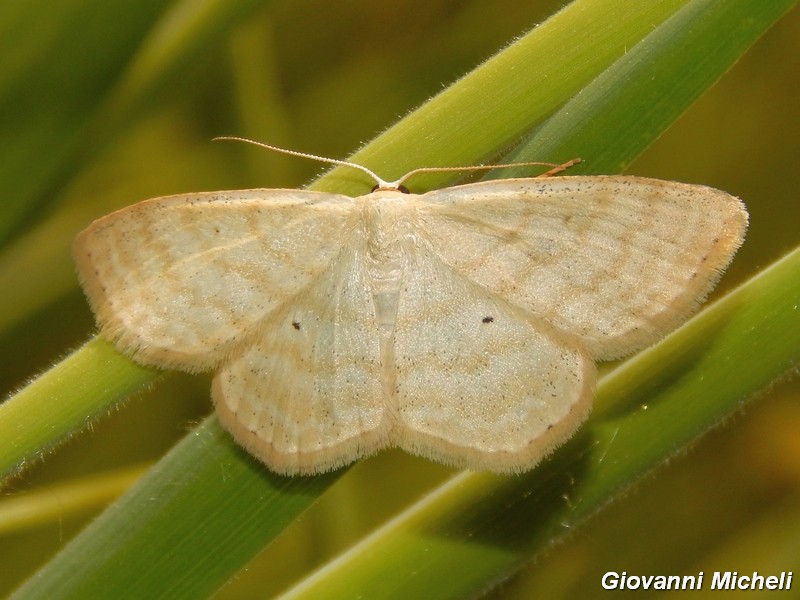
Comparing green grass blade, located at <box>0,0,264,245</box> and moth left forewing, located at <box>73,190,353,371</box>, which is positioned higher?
green grass blade, located at <box>0,0,264,245</box>

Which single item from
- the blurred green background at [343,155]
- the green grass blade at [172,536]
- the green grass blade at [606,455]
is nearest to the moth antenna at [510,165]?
the green grass blade at [606,455]

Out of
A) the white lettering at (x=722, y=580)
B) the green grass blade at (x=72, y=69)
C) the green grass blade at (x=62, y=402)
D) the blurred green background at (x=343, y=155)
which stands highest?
the green grass blade at (x=72, y=69)

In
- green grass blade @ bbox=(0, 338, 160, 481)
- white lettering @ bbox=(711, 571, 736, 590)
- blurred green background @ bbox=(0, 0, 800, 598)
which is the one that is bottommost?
white lettering @ bbox=(711, 571, 736, 590)

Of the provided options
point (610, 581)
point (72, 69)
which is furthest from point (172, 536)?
point (610, 581)

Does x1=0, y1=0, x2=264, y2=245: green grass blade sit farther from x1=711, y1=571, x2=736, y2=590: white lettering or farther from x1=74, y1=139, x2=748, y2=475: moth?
x1=711, y1=571, x2=736, y2=590: white lettering

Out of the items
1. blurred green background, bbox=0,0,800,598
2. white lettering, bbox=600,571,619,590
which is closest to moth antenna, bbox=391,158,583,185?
blurred green background, bbox=0,0,800,598

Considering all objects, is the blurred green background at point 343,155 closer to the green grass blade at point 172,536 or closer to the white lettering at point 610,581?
the white lettering at point 610,581
